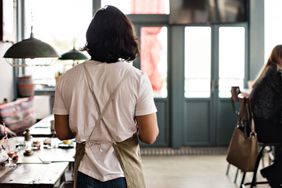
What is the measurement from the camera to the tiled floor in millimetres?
4938

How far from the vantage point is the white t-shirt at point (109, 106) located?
191 cm

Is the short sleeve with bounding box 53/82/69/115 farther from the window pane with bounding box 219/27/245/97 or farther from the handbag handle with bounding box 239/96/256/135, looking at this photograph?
the window pane with bounding box 219/27/245/97

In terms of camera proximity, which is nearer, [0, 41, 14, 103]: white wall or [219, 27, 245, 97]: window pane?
[0, 41, 14, 103]: white wall

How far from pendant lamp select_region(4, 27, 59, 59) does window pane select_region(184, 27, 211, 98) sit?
321 centimetres

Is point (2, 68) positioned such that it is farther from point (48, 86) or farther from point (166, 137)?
point (166, 137)

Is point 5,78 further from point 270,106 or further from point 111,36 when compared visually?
point 111,36

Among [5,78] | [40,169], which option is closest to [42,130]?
[5,78]

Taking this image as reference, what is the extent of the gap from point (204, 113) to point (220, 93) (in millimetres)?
367

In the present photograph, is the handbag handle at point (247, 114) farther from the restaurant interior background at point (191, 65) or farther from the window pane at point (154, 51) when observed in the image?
the window pane at point (154, 51)

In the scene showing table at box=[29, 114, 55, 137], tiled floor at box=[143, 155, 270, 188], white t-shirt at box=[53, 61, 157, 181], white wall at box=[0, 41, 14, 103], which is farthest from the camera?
white wall at box=[0, 41, 14, 103]

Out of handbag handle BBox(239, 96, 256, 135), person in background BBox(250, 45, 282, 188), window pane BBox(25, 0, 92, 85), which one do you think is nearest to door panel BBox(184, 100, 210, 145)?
window pane BBox(25, 0, 92, 85)

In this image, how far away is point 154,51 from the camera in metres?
6.75

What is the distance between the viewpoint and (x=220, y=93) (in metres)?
6.76

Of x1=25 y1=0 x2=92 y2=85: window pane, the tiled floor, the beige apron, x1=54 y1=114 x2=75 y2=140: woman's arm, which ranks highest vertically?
x1=25 y1=0 x2=92 y2=85: window pane
